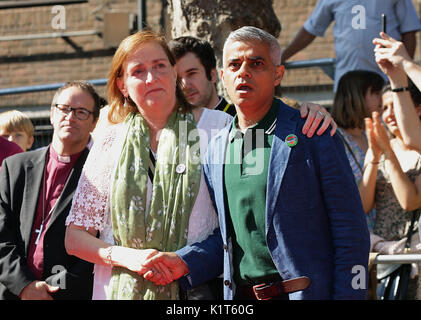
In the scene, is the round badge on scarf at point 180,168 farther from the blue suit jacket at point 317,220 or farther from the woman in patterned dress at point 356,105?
the woman in patterned dress at point 356,105

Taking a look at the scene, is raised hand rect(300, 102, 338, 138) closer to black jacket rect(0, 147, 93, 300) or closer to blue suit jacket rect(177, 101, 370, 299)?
blue suit jacket rect(177, 101, 370, 299)

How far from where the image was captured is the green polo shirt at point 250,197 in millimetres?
3299

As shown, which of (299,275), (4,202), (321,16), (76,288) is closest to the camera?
(299,275)

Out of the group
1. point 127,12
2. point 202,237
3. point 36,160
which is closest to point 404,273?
point 202,237

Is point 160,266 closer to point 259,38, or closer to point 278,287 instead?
point 278,287

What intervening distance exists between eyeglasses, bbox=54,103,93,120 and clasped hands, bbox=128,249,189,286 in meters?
1.34

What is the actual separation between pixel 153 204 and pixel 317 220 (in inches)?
31.2

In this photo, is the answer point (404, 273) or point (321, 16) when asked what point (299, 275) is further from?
point (321, 16)

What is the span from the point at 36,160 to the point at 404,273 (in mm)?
2372

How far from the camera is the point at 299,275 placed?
10.5 feet

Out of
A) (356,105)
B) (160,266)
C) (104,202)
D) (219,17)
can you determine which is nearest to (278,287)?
(160,266)

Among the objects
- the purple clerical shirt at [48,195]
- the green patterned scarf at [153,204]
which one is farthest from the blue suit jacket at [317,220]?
the purple clerical shirt at [48,195]

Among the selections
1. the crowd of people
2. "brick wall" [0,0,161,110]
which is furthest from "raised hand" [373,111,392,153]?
"brick wall" [0,0,161,110]

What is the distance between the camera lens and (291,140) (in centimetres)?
330
